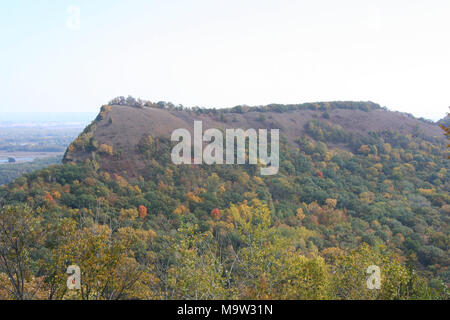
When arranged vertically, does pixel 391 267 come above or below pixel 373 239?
above

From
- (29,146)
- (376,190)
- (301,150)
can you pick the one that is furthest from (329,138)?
(29,146)

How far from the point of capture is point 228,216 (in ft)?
92.9

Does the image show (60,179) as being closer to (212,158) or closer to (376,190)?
(212,158)

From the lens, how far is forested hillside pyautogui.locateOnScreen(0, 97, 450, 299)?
971cm

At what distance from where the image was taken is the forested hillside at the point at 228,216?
9711 mm

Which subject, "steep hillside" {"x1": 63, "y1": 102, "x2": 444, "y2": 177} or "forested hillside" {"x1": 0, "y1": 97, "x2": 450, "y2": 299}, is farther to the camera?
"steep hillside" {"x1": 63, "y1": 102, "x2": 444, "y2": 177}

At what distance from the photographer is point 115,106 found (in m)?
44.5

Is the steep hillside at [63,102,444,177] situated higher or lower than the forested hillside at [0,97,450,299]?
higher

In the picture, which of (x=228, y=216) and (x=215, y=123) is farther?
(x=215, y=123)

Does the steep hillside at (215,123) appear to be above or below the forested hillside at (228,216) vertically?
above

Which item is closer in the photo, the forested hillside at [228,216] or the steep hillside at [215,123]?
the forested hillside at [228,216]

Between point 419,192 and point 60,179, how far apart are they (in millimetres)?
38725

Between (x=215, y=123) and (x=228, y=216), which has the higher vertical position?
(x=215, y=123)

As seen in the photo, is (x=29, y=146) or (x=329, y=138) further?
(x=29, y=146)
